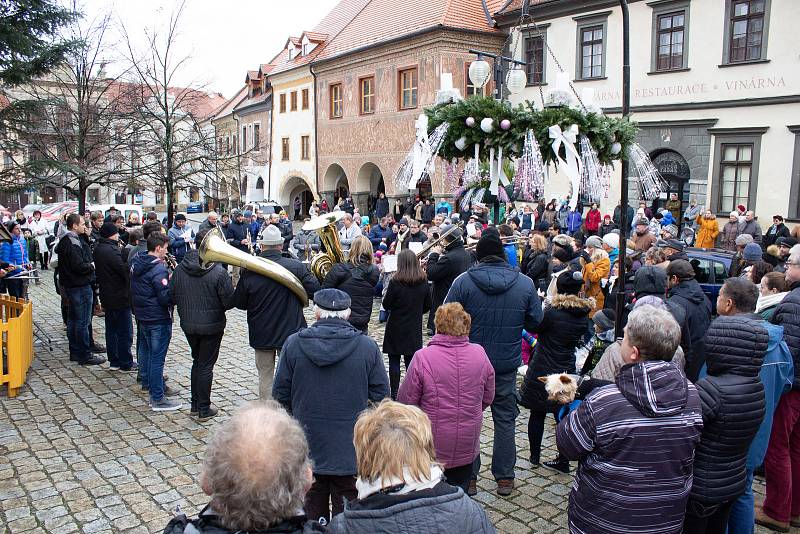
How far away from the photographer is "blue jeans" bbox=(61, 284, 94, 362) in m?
8.36

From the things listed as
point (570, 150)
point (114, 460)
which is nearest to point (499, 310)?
point (570, 150)

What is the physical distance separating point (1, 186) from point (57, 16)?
14.8 ft

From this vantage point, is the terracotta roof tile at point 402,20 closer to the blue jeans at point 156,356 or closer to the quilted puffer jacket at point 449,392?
the blue jeans at point 156,356

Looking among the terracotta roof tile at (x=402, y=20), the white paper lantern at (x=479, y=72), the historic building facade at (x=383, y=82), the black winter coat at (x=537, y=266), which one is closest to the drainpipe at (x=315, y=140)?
the historic building facade at (x=383, y=82)

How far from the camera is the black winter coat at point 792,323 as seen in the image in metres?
4.60

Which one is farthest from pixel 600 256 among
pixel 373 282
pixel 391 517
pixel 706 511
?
pixel 391 517

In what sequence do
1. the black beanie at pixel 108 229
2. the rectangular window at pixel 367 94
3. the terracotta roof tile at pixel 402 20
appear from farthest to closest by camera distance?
the rectangular window at pixel 367 94 → the terracotta roof tile at pixel 402 20 → the black beanie at pixel 108 229

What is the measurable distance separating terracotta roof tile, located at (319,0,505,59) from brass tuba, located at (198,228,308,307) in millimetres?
18655

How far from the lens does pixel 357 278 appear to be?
683 cm

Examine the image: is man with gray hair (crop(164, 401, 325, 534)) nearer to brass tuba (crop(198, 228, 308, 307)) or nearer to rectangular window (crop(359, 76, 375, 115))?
brass tuba (crop(198, 228, 308, 307))

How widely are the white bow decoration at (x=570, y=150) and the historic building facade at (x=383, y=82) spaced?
1881 centimetres

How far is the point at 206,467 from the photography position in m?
2.04

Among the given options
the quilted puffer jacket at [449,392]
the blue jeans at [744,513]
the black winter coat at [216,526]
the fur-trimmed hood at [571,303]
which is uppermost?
the fur-trimmed hood at [571,303]

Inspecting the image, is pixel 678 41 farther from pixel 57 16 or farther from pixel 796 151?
pixel 57 16
